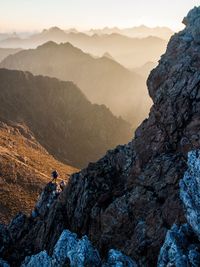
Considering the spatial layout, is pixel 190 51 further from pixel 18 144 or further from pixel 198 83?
pixel 18 144

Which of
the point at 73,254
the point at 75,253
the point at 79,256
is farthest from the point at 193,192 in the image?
the point at 73,254

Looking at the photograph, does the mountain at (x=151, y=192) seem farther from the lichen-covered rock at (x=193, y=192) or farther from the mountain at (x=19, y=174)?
the mountain at (x=19, y=174)

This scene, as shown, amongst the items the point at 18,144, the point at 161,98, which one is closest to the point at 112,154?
the point at 161,98

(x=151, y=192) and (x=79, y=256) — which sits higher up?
(x=151, y=192)

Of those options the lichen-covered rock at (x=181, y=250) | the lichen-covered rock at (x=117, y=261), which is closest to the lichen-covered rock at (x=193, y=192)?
the lichen-covered rock at (x=181, y=250)

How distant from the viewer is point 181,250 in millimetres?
34469

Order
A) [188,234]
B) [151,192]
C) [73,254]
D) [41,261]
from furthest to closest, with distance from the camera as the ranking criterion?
[151,192] → [41,261] → [73,254] → [188,234]

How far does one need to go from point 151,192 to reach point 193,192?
1158cm

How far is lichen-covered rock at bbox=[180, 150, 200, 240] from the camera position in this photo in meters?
35.3

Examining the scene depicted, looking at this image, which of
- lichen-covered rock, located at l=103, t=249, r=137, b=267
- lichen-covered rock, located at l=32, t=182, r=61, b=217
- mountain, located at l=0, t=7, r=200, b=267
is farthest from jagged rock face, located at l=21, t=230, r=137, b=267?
lichen-covered rock, located at l=32, t=182, r=61, b=217

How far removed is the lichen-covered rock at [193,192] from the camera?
35319mm

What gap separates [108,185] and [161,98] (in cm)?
1244

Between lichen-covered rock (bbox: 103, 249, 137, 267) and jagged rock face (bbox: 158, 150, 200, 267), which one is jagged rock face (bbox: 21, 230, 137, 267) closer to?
lichen-covered rock (bbox: 103, 249, 137, 267)

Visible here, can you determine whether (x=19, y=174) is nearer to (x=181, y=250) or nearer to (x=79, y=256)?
(x=79, y=256)
